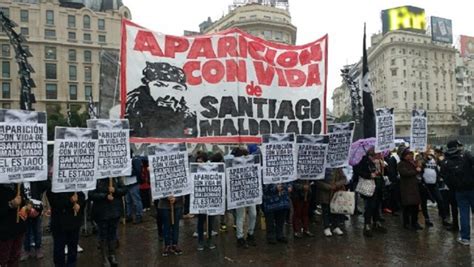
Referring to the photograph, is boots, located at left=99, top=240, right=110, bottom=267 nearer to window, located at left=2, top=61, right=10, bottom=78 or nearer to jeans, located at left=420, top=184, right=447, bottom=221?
jeans, located at left=420, top=184, right=447, bottom=221

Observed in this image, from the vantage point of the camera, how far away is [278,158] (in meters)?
8.04

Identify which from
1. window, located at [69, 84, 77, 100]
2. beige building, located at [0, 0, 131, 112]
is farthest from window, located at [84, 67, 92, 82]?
window, located at [69, 84, 77, 100]

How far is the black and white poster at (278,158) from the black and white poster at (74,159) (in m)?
2.99

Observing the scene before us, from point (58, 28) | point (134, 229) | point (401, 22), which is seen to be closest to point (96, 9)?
point (58, 28)

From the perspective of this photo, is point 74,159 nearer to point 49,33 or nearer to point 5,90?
point 5,90

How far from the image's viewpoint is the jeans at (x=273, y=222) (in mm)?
8352

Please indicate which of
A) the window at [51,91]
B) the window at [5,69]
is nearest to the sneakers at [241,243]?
the window at [51,91]

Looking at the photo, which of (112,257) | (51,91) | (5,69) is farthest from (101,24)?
(112,257)

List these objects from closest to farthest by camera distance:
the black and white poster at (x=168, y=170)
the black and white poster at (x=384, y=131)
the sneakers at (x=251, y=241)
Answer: the black and white poster at (x=168, y=170) → the sneakers at (x=251, y=241) → the black and white poster at (x=384, y=131)

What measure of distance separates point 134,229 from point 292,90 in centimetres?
523

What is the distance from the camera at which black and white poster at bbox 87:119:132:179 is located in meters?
6.70

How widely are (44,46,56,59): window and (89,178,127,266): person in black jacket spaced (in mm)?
88799

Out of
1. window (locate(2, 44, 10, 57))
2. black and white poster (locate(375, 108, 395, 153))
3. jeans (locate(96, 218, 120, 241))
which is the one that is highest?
window (locate(2, 44, 10, 57))

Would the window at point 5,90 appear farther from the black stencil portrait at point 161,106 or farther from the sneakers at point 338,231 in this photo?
the sneakers at point 338,231
